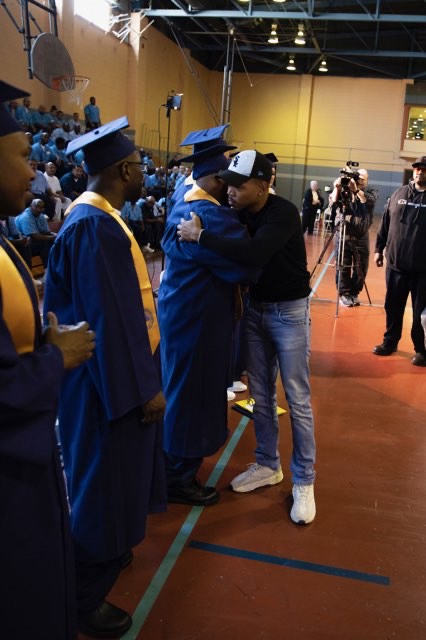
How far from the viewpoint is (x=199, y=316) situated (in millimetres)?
2682

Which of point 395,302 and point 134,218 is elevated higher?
point 134,218

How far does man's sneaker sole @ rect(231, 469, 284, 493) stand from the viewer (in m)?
3.07

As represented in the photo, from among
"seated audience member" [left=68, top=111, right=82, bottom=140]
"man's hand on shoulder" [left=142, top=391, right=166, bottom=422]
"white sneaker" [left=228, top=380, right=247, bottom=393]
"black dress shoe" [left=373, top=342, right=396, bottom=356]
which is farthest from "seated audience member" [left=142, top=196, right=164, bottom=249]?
"man's hand on shoulder" [left=142, top=391, right=166, bottom=422]

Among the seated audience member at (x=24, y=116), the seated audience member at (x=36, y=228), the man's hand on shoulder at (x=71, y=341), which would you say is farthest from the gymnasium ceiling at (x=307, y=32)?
the man's hand on shoulder at (x=71, y=341)

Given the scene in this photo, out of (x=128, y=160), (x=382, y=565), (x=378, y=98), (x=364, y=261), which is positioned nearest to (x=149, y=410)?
(x=128, y=160)

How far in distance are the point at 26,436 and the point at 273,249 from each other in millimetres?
1542

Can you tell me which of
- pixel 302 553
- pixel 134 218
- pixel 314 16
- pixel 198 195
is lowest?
pixel 302 553

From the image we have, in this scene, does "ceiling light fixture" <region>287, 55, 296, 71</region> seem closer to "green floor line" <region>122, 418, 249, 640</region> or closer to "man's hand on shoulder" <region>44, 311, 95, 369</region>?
"green floor line" <region>122, 418, 249, 640</region>

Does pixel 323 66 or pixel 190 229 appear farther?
pixel 323 66

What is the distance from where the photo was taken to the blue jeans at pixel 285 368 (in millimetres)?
2787

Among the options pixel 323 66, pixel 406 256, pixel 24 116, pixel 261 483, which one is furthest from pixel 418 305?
pixel 323 66

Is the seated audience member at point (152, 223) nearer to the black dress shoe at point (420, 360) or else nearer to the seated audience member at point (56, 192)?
the seated audience member at point (56, 192)

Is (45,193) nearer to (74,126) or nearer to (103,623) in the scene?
(74,126)

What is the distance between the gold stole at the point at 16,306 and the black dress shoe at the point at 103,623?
3.95ft
